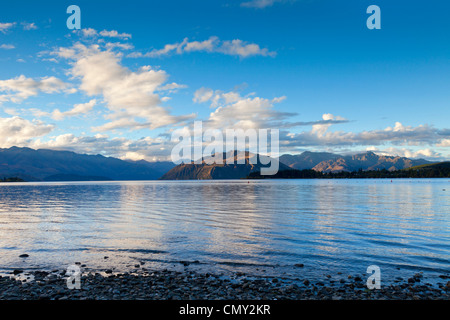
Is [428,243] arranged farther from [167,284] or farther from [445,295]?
[167,284]

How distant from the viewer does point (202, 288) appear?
1839 centimetres

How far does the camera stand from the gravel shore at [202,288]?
16984 mm

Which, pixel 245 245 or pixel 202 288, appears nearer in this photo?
pixel 202 288

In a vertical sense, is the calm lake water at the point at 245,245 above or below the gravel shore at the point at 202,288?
below

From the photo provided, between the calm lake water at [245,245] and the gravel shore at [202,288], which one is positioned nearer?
the gravel shore at [202,288]

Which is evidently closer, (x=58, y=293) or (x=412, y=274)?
(x=58, y=293)

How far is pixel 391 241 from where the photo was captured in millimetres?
32281

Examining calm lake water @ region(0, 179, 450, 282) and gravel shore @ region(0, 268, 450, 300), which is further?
calm lake water @ region(0, 179, 450, 282)

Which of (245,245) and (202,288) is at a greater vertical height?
(202,288)

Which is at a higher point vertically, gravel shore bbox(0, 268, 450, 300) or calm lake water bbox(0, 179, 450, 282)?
gravel shore bbox(0, 268, 450, 300)

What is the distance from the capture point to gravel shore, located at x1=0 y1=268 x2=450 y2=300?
1698 cm
